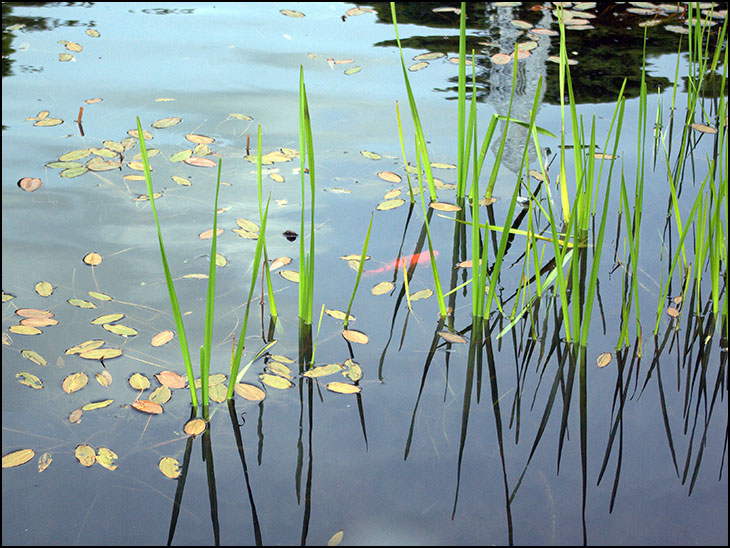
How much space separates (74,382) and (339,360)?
0.59 metres

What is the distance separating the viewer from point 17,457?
125cm

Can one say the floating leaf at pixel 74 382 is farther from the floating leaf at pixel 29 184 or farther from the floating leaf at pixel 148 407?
the floating leaf at pixel 29 184

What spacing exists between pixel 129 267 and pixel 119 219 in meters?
0.28

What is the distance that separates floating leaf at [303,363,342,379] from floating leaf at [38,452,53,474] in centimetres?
54

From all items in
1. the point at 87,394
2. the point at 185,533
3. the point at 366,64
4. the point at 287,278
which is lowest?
the point at 185,533

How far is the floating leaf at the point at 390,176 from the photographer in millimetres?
2279

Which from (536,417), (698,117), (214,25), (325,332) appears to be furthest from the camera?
(214,25)

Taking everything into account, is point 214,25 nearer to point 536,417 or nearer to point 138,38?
point 138,38

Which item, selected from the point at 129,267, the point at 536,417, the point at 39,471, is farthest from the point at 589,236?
the point at 39,471

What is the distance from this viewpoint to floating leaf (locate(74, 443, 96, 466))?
1254mm

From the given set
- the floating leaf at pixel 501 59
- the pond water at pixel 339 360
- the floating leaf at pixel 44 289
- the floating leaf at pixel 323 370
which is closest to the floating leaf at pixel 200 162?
the pond water at pixel 339 360

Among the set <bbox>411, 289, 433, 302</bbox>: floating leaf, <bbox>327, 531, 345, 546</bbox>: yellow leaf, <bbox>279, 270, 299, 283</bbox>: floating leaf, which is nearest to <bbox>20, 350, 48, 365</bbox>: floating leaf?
<bbox>279, 270, 299, 283</bbox>: floating leaf

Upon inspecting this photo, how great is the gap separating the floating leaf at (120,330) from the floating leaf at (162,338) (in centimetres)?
5

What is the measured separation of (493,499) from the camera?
3.97 ft
